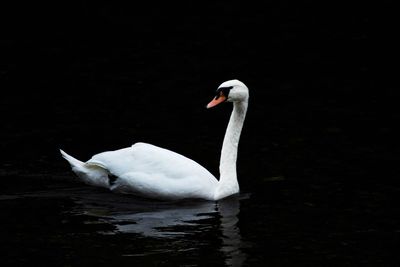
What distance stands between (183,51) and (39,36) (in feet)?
10.8

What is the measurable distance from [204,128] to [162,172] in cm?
313

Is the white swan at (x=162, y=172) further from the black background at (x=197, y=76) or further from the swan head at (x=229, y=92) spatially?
the black background at (x=197, y=76)

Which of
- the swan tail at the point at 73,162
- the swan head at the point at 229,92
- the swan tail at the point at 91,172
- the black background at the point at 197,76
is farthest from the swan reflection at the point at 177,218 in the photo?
the black background at the point at 197,76

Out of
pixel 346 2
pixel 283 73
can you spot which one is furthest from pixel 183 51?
pixel 346 2

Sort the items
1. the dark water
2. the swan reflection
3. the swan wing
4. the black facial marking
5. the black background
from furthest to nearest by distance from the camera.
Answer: the black background → the black facial marking → the swan wing → the swan reflection → the dark water

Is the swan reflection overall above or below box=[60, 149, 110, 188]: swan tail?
below

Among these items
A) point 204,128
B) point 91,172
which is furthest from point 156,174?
point 204,128

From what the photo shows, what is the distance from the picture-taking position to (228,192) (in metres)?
12.8

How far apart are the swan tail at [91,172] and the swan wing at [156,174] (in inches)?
4.0

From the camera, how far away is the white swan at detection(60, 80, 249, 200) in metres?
12.6

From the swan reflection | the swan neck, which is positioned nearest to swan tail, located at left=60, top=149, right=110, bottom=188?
the swan reflection

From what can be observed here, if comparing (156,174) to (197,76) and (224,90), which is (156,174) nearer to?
(224,90)

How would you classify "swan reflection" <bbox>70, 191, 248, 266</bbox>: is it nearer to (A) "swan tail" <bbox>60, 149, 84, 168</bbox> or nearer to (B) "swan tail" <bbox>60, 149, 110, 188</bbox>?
(B) "swan tail" <bbox>60, 149, 110, 188</bbox>

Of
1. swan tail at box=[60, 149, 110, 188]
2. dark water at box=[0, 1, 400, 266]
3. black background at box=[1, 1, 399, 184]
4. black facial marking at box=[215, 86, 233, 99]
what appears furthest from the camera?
black background at box=[1, 1, 399, 184]
